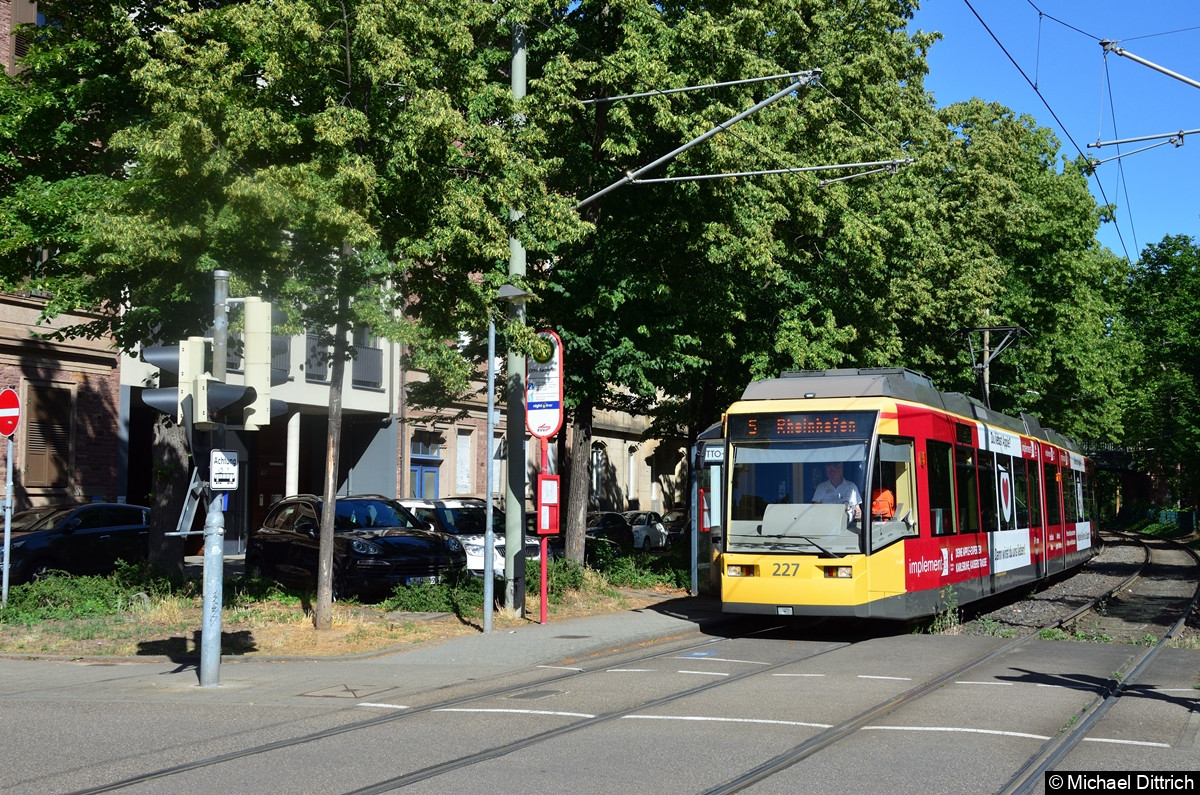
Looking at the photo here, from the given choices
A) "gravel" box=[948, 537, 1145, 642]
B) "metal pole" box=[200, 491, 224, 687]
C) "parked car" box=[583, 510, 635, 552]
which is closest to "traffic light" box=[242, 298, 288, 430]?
"metal pole" box=[200, 491, 224, 687]

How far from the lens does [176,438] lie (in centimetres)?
1850

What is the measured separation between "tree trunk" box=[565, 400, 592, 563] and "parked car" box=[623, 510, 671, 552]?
704 inches

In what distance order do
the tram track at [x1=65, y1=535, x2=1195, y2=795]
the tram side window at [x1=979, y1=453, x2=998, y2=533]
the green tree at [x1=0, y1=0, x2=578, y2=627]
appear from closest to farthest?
the tram track at [x1=65, y1=535, x2=1195, y2=795] < the green tree at [x1=0, y1=0, x2=578, y2=627] < the tram side window at [x1=979, y1=453, x2=998, y2=533]

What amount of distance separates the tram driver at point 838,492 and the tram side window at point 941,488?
59.8 inches

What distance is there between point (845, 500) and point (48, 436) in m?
18.5

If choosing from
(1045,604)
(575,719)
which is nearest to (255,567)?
(575,719)

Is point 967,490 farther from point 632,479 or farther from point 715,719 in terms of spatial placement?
point 632,479

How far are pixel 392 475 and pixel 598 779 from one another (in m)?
30.1

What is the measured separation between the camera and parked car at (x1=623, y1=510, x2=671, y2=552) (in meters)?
40.2

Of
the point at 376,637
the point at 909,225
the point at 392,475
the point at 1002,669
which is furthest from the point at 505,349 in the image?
the point at 392,475

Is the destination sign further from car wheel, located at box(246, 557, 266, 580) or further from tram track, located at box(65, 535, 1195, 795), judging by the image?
car wheel, located at box(246, 557, 266, 580)

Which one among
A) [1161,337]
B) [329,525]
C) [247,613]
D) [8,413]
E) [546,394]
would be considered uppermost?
[1161,337]

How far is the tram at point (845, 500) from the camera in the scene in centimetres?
1488

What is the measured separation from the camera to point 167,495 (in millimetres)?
18203
